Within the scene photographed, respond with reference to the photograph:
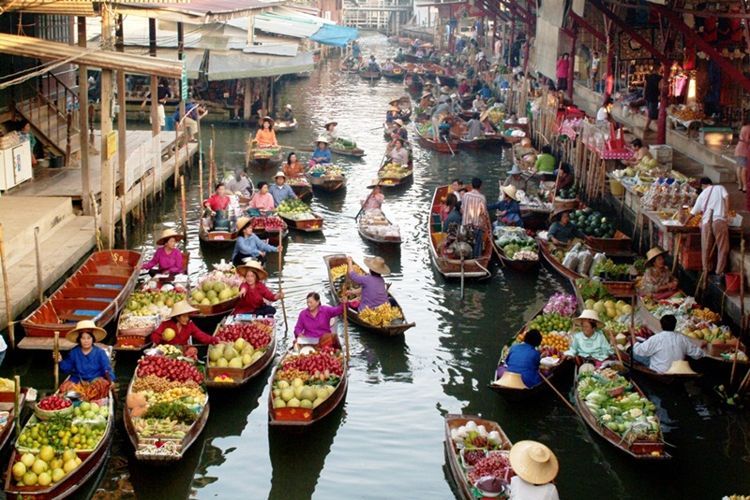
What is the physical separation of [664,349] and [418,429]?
3.11 m

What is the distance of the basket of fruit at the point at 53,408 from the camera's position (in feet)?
33.4

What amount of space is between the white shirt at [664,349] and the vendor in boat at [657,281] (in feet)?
7.77

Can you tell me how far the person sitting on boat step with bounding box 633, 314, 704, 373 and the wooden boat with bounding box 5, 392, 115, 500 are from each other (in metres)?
6.29

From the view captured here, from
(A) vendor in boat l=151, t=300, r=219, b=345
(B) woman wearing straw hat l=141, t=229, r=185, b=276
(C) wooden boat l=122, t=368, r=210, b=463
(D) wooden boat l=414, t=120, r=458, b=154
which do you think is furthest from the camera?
(D) wooden boat l=414, t=120, r=458, b=154

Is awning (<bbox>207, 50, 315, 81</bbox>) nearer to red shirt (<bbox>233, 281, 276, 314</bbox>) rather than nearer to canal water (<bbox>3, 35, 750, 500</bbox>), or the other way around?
canal water (<bbox>3, 35, 750, 500</bbox>)

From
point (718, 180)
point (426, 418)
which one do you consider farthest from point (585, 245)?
point (426, 418)

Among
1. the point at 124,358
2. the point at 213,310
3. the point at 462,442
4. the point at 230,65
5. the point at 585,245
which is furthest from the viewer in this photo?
the point at 230,65

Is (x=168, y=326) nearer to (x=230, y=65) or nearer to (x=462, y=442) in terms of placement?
(x=462, y=442)

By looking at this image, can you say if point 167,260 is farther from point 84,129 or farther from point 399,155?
point 399,155

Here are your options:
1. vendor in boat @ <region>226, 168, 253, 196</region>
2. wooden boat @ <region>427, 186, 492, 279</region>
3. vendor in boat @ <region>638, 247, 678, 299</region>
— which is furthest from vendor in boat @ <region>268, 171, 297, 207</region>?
vendor in boat @ <region>638, 247, 678, 299</region>

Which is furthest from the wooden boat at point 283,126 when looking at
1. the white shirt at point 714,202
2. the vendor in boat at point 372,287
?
the white shirt at point 714,202

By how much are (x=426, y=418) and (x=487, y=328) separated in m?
3.49

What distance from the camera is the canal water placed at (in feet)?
34.8

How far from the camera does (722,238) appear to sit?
15.0m
